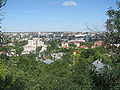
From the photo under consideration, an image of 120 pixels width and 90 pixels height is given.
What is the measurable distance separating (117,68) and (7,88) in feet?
12.8

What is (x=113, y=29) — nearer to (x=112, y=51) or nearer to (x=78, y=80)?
(x=112, y=51)

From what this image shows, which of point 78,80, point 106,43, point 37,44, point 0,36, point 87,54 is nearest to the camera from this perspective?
point 0,36

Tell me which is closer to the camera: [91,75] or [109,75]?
[109,75]

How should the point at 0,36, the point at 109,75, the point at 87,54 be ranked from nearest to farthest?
the point at 0,36 < the point at 109,75 < the point at 87,54

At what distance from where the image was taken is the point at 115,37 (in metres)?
6.70

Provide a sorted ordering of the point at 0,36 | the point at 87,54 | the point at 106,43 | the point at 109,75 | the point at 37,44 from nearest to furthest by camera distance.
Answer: the point at 0,36
the point at 109,75
the point at 106,43
the point at 87,54
the point at 37,44

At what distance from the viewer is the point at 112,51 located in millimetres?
7031

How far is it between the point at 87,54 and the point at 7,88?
32.5m

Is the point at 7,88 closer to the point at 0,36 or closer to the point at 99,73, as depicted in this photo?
the point at 0,36

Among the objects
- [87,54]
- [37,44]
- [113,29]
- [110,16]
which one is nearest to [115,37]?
[113,29]

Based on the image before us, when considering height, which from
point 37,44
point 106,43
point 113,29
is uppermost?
point 113,29

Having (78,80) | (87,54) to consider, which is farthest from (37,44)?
(78,80)

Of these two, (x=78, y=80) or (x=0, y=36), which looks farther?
(x=78, y=80)

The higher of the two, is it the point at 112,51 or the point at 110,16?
the point at 110,16
